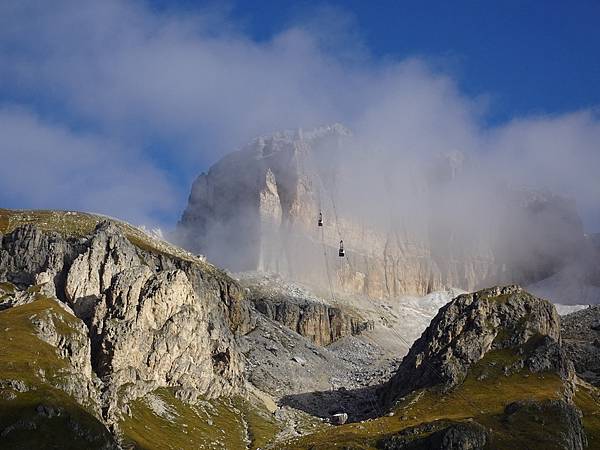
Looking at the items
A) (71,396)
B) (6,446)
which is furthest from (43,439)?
(71,396)

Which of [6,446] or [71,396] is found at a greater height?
[71,396]

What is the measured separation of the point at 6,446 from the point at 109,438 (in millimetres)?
25352

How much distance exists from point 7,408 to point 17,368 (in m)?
21.1

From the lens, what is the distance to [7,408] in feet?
588

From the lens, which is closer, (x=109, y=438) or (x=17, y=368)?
(x=109, y=438)

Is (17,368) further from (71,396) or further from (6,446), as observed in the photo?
(6,446)

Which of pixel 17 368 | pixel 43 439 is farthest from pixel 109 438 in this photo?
pixel 17 368

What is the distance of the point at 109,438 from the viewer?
187m

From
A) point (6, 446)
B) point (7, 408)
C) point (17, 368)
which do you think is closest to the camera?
point (6, 446)

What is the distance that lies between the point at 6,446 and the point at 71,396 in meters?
32.7

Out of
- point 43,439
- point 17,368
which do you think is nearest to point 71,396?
point 17,368

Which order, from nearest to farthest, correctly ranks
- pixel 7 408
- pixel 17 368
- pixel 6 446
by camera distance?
pixel 6 446 → pixel 7 408 → pixel 17 368

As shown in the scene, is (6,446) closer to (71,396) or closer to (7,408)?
(7,408)

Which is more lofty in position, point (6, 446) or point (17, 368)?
point (17, 368)
